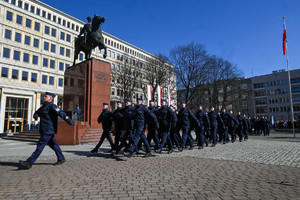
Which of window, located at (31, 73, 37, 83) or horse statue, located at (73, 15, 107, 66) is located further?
window, located at (31, 73, 37, 83)

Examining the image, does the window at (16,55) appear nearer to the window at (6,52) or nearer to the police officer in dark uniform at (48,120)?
the window at (6,52)

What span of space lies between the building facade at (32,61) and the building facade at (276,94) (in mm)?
58756

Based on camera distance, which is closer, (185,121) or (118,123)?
(118,123)

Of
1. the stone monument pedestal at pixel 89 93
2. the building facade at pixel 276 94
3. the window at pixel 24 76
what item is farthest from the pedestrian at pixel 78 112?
the building facade at pixel 276 94

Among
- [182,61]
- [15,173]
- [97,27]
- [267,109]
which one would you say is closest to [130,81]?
[182,61]

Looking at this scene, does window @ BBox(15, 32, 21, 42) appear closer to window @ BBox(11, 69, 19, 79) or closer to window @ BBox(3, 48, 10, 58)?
window @ BBox(3, 48, 10, 58)

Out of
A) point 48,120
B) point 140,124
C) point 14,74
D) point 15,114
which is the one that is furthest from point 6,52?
point 140,124

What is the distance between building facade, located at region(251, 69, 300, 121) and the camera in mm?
74688

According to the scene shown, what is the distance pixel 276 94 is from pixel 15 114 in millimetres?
80821

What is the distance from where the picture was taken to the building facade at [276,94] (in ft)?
245

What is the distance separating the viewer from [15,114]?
37.0 metres

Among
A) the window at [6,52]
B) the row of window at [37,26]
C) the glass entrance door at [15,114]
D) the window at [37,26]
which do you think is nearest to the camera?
the glass entrance door at [15,114]

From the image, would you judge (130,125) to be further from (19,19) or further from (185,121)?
(19,19)

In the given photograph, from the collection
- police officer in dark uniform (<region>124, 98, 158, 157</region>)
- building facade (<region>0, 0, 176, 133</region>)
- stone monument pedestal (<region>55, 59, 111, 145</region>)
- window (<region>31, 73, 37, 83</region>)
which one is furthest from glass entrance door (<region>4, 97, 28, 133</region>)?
police officer in dark uniform (<region>124, 98, 158, 157</region>)
